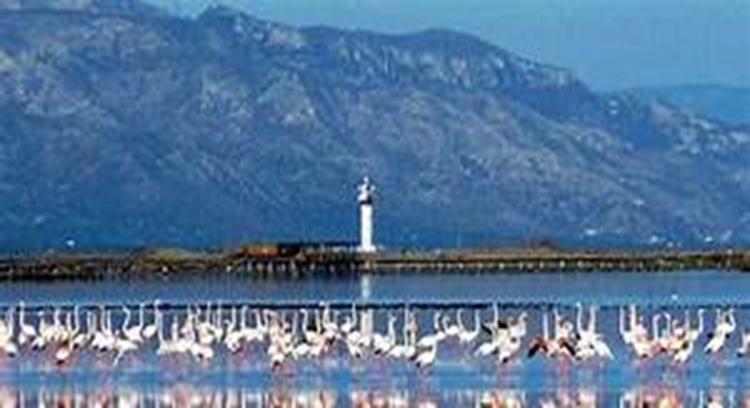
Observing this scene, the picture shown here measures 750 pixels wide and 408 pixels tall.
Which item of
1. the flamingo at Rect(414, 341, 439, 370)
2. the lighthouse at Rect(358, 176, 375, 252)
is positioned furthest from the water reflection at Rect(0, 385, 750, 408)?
the lighthouse at Rect(358, 176, 375, 252)

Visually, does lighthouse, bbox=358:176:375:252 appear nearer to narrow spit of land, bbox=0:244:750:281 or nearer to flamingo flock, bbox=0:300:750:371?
narrow spit of land, bbox=0:244:750:281

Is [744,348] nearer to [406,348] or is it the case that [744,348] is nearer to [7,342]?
[406,348]

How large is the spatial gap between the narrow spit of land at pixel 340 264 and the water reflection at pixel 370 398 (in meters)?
79.2

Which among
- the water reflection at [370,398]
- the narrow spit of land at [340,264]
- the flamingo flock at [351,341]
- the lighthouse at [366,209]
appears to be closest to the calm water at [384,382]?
the water reflection at [370,398]

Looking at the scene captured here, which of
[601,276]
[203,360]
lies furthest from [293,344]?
[601,276]

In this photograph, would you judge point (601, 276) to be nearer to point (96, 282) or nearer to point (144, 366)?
point (96, 282)

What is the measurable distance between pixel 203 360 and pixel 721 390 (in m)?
13.5

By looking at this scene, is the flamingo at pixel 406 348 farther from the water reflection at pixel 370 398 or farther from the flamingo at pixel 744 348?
the water reflection at pixel 370 398

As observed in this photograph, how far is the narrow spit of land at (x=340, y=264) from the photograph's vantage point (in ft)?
468

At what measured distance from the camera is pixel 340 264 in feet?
480

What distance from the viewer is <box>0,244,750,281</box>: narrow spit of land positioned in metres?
143

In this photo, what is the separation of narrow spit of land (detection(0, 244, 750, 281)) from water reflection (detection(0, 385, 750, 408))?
3119 inches

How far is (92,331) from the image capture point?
76.1 meters

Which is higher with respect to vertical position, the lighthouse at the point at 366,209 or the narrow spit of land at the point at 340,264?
the lighthouse at the point at 366,209
